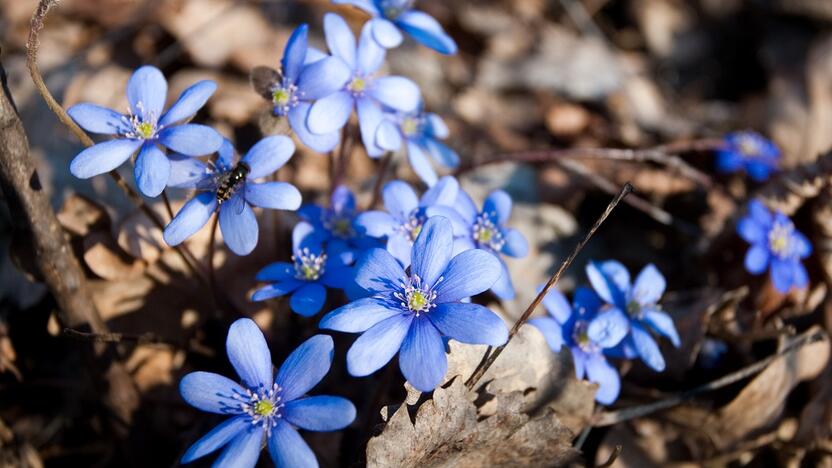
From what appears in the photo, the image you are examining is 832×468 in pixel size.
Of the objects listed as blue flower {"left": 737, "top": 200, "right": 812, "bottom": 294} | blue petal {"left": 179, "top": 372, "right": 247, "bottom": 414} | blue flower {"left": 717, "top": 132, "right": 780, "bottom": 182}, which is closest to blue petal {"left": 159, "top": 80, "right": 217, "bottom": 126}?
blue petal {"left": 179, "top": 372, "right": 247, "bottom": 414}

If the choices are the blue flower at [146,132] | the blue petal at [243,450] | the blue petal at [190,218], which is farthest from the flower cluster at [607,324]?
the blue flower at [146,132]

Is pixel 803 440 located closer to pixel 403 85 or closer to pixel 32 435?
pixel 403 85

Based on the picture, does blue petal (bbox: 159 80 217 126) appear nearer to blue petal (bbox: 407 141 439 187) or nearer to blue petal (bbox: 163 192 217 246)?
blue petal (bbox: 163 192 217 246)

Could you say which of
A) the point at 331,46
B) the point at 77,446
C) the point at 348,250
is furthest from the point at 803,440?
the point at 77,446

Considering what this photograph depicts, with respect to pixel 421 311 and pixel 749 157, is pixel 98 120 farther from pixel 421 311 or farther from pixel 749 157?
pixel 749 157

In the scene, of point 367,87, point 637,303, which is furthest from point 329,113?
point 637,303
